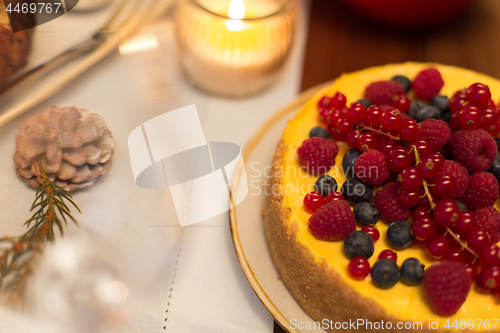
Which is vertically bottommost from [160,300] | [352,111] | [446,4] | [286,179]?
[160,300]

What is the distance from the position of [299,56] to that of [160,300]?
1063mm

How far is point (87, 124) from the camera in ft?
2.53

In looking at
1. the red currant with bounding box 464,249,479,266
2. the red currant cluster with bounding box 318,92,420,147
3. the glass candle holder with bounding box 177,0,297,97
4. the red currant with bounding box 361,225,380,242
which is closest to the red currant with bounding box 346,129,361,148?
the red currant cluster with bounding box 318,92,420,147

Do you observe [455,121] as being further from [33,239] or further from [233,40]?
[33,239]

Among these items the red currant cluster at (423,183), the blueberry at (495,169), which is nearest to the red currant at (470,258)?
the red currant cluster at (423,183)

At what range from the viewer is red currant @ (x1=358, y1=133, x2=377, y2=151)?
854 mm

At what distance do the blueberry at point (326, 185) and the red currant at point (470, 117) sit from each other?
1.05ft

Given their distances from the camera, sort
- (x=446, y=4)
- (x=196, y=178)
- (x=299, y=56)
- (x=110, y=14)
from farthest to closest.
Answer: (x=299, y=56), (x=446, y=4), (x=196, y=178), (x=110, y=14)

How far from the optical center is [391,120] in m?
0.83

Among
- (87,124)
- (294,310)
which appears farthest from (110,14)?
(294,310)

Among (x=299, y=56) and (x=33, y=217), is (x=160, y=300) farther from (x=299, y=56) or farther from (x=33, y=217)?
(x=299, y=56)

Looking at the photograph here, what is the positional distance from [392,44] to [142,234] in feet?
4.20

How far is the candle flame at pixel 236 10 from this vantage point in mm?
1158

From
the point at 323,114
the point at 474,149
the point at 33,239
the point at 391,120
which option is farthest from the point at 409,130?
the point at 33,239
